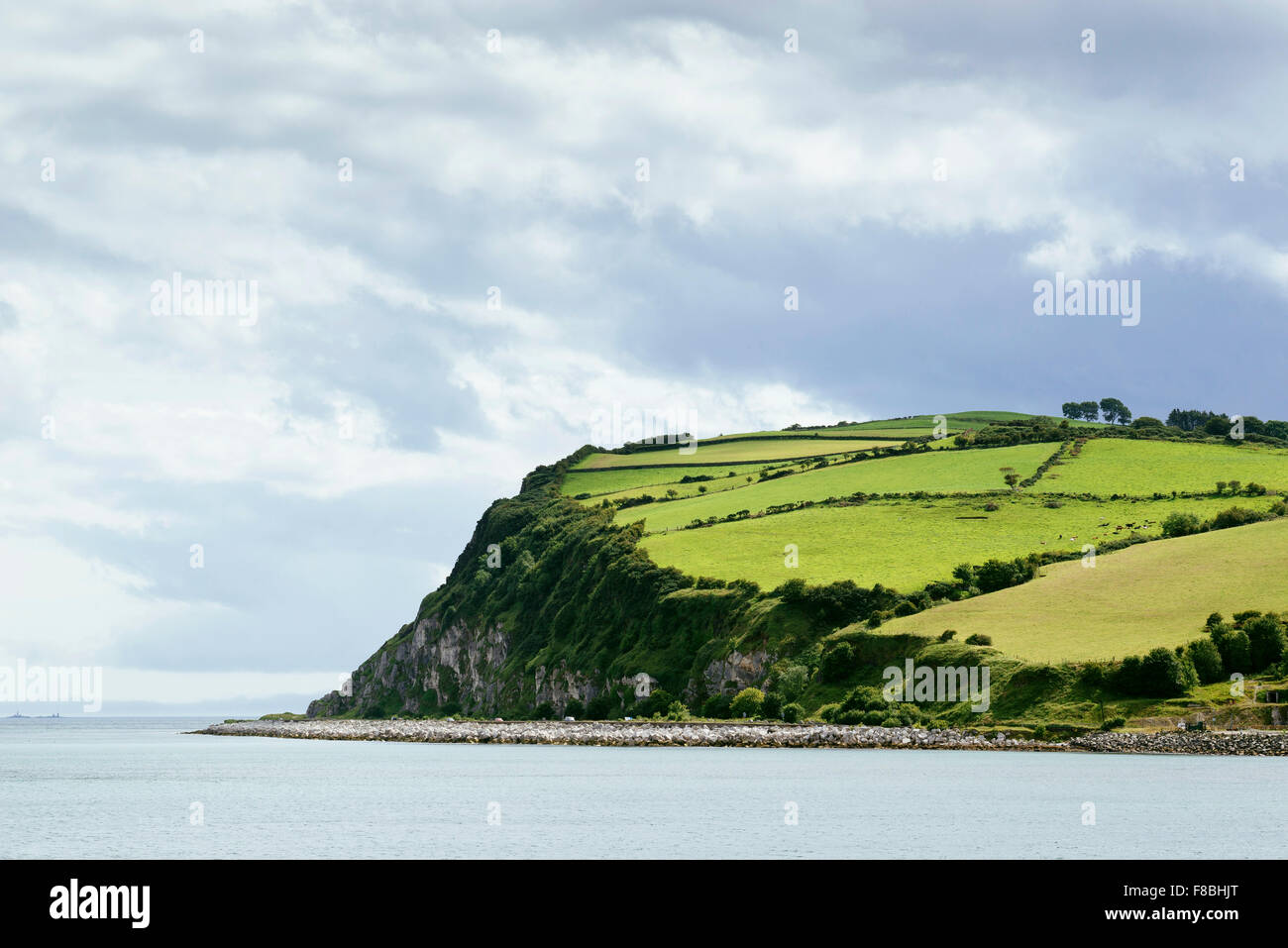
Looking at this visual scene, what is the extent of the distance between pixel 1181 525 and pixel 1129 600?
1093 inches

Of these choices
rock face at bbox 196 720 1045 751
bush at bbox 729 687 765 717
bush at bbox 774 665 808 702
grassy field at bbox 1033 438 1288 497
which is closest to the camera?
rock face at bbox 196 720 1045 751

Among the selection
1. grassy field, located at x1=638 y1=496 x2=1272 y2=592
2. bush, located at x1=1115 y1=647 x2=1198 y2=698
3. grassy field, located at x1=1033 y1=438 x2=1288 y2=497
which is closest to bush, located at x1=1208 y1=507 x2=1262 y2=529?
grassy field, located at x1=638 y1=496 x2=1272 y2=592

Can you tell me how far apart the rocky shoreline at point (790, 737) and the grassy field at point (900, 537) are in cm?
2604

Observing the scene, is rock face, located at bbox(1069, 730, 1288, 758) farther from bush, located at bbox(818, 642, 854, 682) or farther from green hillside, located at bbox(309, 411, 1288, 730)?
bush, located at bbox(818, 642, 854, 682)

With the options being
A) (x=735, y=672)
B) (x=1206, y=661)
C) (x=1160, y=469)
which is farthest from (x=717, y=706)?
(x=1160, y=469)

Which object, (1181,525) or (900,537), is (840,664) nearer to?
(900,537)

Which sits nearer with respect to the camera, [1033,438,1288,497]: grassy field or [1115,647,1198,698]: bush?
[1115,647,1198,698]: bush

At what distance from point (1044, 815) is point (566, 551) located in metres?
137

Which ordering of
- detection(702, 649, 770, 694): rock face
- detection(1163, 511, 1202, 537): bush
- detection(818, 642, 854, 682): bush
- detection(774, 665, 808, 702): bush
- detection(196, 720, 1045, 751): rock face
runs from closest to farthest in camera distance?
1. detection(196, 720, 1045, 751): rock face
2. detection(818, 642, 854, 682): bush
3. detection(774, 665, 808, 702): bush
4. detection(702, 649, 770, 694): rock face
5. detection(1163, 511, 1202, 537): bush

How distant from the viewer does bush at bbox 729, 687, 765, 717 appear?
116000 mm

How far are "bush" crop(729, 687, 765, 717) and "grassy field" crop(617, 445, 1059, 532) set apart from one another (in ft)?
170

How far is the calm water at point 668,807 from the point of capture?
39.8 meters

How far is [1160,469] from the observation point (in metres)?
160
